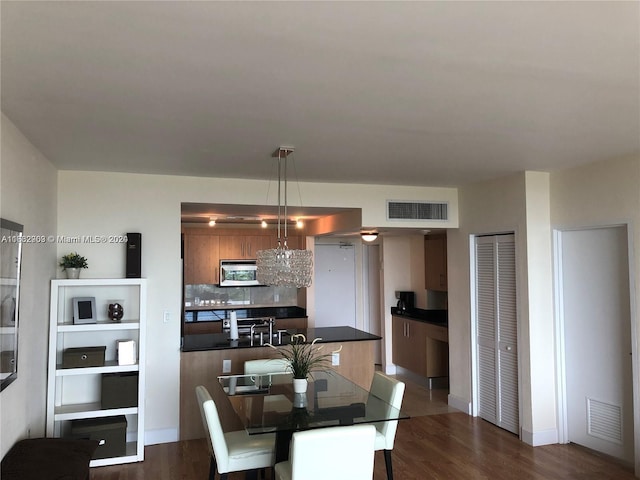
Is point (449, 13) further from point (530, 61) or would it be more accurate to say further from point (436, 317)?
point (436, 317)

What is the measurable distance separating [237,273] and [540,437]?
15.8ft

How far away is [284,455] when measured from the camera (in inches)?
117

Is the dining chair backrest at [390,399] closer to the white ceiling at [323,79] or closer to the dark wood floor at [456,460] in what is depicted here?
the dark wood floor at [456,460]

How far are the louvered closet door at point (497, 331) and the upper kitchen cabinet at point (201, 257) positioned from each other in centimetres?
409

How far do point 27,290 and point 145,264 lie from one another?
49.2 inches

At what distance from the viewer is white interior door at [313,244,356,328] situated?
26.5 feet

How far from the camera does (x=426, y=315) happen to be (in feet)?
22.2

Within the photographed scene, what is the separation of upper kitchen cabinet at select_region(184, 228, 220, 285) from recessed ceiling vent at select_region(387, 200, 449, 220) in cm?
332

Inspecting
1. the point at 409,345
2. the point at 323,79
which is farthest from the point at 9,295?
the point at 409,345

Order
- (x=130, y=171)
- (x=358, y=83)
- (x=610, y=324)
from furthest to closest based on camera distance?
(x=130, y=171) → (x=610, y=324) → (x=358, y=83)

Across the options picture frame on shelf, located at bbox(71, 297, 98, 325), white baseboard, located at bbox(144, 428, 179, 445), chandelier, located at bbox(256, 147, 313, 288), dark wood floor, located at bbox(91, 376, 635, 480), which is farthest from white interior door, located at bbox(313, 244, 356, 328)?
picture frame on shelf, located at bbox(71, 297, 98, 325)

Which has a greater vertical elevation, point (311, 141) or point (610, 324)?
point (311, 141)

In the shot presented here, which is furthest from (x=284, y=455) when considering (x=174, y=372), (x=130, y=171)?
(x=130, y=171)

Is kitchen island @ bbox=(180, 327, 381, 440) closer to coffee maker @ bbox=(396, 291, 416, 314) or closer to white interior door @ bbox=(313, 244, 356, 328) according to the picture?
coffee maker @ bbox=(396, 291, 416, 314)
